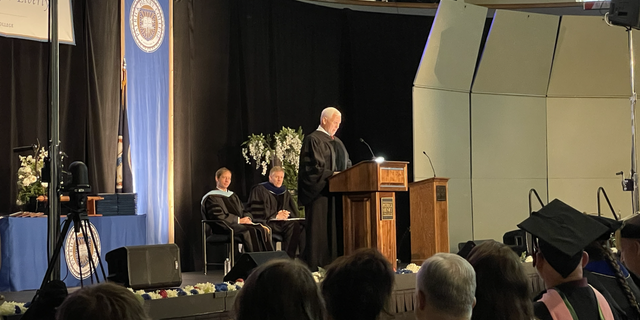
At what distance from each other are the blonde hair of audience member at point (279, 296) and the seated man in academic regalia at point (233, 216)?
5.88 metres

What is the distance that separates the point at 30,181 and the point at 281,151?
3.41 meters

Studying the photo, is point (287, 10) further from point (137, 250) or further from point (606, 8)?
point (137, 250)

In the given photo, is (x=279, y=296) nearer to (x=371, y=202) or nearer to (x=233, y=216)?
(x=371, y=202)

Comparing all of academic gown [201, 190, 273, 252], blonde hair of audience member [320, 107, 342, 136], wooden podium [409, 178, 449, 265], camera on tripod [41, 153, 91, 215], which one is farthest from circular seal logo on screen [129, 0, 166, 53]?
camera on tripod [41, 153, 91, 215]

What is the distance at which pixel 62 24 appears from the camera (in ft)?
24.6

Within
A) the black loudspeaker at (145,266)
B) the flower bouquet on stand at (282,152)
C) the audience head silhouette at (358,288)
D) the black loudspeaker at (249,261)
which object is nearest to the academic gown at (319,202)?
the black loudspeaker at (249,261)

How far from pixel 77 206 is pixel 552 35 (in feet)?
27.4

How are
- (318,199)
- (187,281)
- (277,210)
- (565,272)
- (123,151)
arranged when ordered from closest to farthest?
(565,272) < (318,199) < (187,281) < (123,151) < (277,210)

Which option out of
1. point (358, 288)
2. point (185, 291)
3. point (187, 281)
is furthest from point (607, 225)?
point (187, 281)

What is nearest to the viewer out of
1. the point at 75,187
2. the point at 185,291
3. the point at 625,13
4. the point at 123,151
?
the point at 75,187

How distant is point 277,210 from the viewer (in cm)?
879

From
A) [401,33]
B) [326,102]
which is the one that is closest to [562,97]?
[401,33]

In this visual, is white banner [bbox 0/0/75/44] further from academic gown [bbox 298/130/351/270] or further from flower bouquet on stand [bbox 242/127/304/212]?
academic gown [bbox 298/130/351/270]

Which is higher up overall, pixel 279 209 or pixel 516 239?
pixel 279 209
